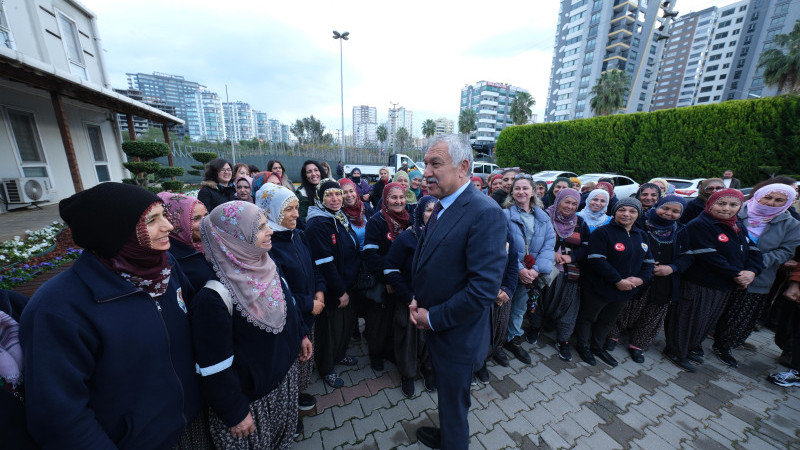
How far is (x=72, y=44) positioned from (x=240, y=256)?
13925mm

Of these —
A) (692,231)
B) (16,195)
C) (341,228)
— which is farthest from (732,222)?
(16,195)

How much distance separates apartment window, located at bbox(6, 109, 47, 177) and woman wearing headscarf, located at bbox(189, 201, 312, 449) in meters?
10.4

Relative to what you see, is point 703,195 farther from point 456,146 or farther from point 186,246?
point 186,246

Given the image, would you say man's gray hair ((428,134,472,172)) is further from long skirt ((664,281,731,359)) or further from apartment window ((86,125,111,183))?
apartment window ((86,125,111,183))

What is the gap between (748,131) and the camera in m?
11.7

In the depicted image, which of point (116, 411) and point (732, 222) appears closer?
point (116, 411)

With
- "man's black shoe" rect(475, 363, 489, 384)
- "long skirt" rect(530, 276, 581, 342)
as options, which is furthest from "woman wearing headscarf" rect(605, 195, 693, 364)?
"man's black shoe" rect(475, 363, 489, 384)

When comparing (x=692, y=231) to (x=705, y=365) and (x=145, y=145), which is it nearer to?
(x=705, y=365)

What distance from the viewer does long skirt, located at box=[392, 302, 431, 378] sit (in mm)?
2816

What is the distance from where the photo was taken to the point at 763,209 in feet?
10.8

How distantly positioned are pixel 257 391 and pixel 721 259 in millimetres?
4548

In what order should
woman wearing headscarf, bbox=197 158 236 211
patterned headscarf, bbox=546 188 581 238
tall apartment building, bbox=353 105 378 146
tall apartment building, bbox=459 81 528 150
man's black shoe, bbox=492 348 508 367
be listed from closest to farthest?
man's black shoe, bbox=492 348 508 367 < patterned headscarf, bbox=546 188 581 238 < woman wearing headscarf, bbox=197 158 236 211 < tall apartment building, bbox=459 81 528 150 < tall apartment building, bbox=353 105 378 146

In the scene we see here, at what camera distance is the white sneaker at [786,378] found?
9.96ft

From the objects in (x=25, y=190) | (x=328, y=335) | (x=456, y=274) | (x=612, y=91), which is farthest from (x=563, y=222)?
(x=612, y=91)
